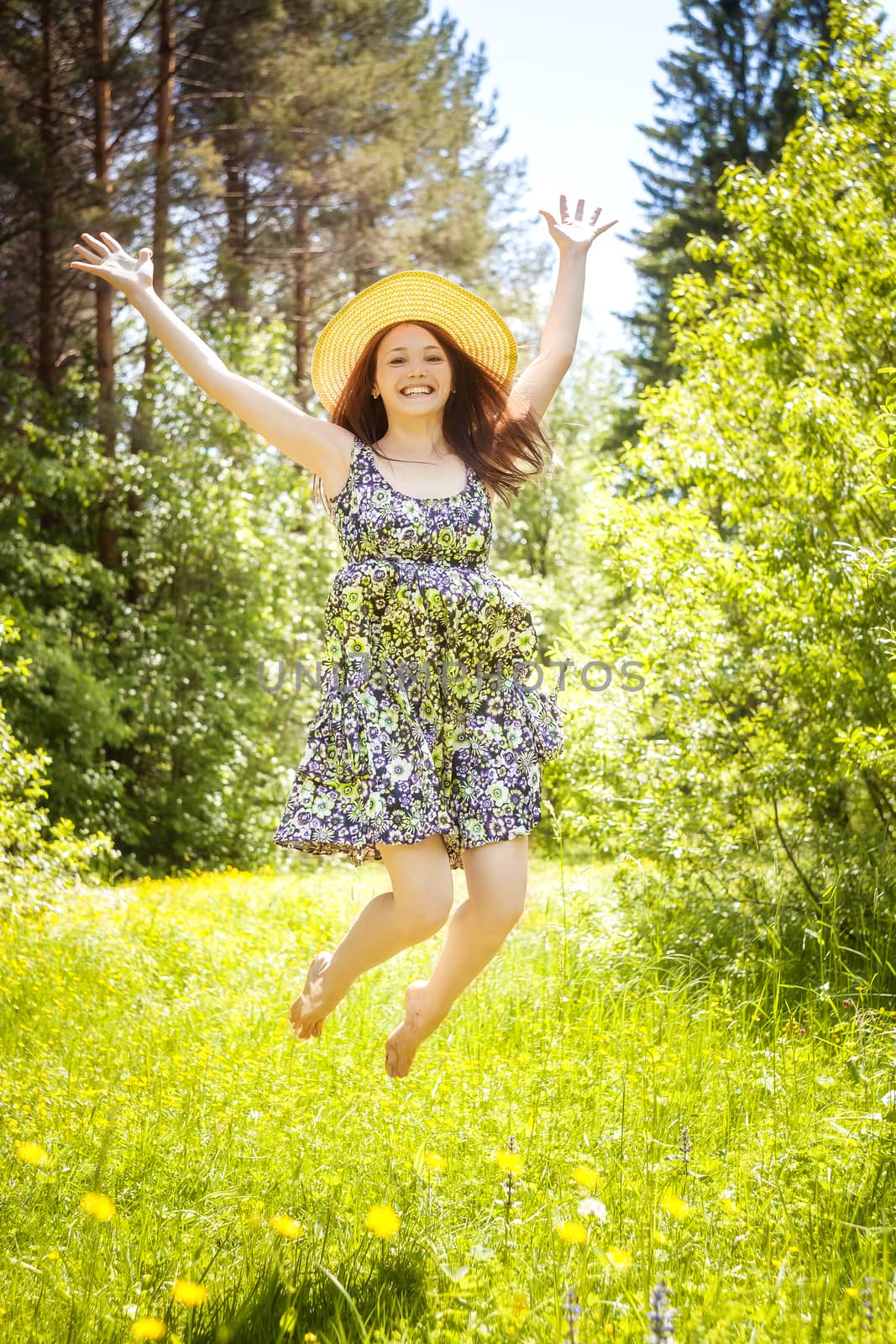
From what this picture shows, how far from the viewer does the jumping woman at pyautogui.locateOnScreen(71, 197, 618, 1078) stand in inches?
107

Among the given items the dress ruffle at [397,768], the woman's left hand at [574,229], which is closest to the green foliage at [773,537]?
the woman's left hand at [574,229]

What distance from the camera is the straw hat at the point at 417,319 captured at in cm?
330

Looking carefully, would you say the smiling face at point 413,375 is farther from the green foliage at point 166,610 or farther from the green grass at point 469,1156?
the green foliage at point 166,610

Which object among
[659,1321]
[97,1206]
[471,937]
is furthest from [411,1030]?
[659,1321]

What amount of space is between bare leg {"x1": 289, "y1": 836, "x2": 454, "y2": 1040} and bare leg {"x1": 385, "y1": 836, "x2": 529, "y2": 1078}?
68mm

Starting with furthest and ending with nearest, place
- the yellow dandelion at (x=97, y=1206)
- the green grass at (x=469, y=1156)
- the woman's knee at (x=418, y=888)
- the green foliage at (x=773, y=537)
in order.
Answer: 1. the green foliage at (x=773, y=537)
2. the woman's knee at (x=418, y=888)
3. the green grass at (x=469, y=1156)
4. the yellow dandelion at (x=97, y=1206)

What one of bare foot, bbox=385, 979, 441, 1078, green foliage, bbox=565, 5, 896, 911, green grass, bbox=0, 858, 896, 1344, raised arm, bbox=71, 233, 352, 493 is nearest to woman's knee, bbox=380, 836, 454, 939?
bare foot, bbox=385, 979, 441, 1078

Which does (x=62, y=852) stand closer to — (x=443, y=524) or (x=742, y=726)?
(x=742, y=726)

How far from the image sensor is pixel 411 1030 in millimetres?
2754

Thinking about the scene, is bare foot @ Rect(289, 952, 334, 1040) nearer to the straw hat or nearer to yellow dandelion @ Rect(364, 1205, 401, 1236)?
yellow dandelion @ Rect(364, 1205, 401, 1236)

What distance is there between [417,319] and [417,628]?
979 mm

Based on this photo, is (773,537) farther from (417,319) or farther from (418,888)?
(418,888)

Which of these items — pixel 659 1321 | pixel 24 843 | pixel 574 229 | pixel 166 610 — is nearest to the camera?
pixel 659 1321

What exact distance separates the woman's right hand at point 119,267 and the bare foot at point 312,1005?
5.88 ft
